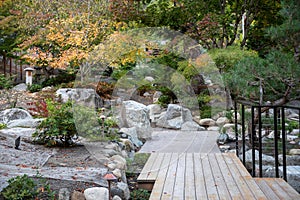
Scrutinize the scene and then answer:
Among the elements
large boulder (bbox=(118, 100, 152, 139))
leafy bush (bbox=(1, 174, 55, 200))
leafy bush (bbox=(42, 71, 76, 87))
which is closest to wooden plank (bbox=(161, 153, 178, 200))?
leafy bush (bbox=(1, 174, 55, 200))

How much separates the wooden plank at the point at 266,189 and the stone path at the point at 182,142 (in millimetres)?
1912

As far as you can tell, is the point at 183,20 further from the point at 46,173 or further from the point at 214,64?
the point at 46,173

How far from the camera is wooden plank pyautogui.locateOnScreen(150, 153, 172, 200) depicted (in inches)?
99.7

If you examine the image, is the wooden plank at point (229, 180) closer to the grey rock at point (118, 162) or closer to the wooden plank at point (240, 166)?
the wooden plank at point (240, 166)

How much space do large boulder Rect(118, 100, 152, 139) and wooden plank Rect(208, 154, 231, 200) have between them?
2.08 m

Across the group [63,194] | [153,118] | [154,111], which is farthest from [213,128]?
[63,194]

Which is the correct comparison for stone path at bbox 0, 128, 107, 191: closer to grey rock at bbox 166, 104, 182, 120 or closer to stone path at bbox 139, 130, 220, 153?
stone path at bbox 139, 130, 220, 153

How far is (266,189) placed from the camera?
2.63 metres

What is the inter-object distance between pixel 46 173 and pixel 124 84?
469cm

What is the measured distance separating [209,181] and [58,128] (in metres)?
2.03

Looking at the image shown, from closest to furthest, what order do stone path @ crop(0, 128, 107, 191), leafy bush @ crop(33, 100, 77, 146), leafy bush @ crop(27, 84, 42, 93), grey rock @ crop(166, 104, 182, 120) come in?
stone path @ crop(0, 128, 107, 191) → leafy bush @ crop(33, 100, 77, 146) → grey rock @ crop(166, 104, 182, 120) → leafy bush @ crop(27, 84, 42, 93)

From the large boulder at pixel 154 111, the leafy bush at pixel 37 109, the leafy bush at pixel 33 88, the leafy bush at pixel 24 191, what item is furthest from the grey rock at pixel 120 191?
the leafy bush at pixel 33 88

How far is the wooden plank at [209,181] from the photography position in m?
2.54

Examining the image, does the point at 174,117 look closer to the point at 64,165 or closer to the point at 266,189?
the point at 64,165
